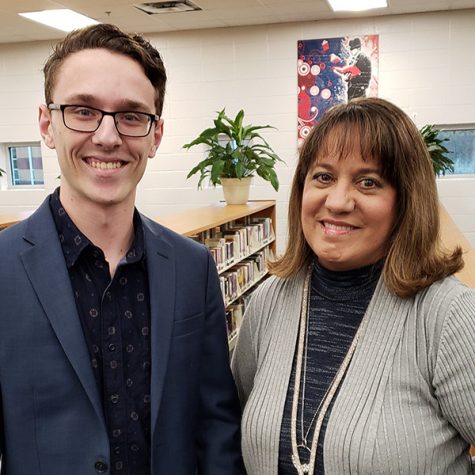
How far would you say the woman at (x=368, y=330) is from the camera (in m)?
1.13

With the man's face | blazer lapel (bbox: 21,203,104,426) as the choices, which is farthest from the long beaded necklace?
the man's face

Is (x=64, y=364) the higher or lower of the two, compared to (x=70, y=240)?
lower

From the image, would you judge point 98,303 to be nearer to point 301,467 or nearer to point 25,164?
point 301,467

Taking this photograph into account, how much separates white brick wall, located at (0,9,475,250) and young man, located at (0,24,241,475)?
16.7ft

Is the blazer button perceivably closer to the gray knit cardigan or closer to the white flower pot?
the gray knit cardigan

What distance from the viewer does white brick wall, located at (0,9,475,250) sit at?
244 inches

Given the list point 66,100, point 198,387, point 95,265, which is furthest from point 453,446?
point 66,100

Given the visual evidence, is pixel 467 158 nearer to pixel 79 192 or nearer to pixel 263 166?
pixel 263 166

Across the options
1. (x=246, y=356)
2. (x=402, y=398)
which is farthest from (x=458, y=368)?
(x=246, y=356)

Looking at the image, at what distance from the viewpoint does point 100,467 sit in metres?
1.13

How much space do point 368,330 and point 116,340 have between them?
0.58 metres

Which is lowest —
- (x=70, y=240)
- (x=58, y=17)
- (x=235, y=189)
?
(x=235, y=189)

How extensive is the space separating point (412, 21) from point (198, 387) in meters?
5.99

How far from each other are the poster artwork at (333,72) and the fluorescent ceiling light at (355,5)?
47 cm
